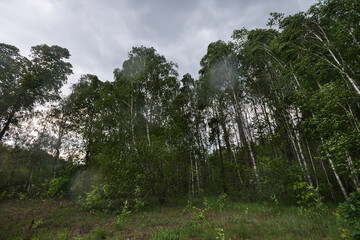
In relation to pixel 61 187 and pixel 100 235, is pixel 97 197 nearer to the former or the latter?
pixel 100 235

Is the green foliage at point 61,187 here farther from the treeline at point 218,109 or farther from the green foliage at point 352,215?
the green foliage at point 352,215

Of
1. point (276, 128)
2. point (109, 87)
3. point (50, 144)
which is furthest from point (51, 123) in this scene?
point (276, 128)

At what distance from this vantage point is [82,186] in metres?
11.5

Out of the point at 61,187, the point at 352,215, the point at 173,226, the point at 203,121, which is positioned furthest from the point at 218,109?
the point at 61,187

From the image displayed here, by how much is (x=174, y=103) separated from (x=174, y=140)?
158 inches

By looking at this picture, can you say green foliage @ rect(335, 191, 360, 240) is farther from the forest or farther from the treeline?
the treeline

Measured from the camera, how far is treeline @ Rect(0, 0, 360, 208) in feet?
22.0

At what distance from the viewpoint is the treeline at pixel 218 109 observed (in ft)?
22.0

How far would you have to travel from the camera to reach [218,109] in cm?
1667

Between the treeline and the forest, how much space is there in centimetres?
9

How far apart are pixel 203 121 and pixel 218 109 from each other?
2525 millimetres

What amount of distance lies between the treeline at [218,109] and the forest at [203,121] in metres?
0.09

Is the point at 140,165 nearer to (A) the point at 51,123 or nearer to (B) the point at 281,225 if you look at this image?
(B) the point at 281,225

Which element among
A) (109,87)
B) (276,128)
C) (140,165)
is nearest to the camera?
(140,165)
